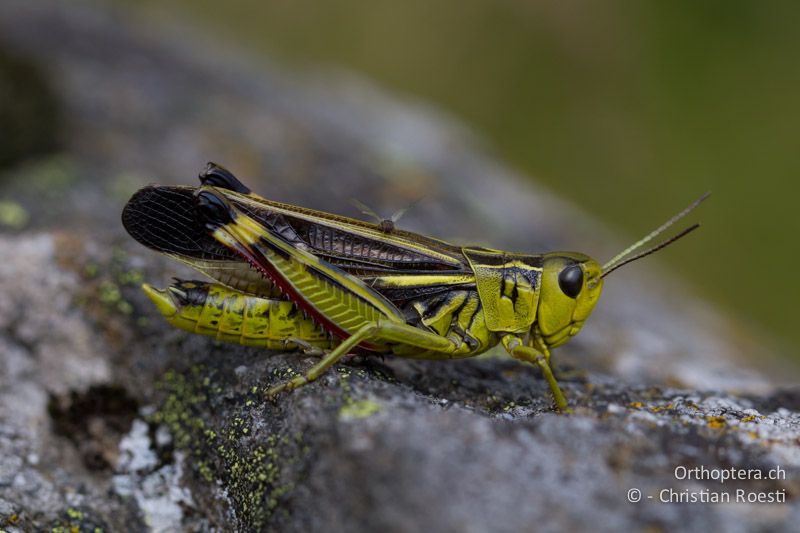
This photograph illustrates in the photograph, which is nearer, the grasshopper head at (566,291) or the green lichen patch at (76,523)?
the green lichen patch at (76,523)

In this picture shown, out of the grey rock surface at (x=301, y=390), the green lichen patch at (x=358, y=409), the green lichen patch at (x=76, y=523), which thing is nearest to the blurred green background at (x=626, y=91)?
the grey rock surface at (x=301, y=390)

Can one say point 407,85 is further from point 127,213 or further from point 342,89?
point 127,213

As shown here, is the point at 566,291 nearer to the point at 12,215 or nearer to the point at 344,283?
the point at 344,283

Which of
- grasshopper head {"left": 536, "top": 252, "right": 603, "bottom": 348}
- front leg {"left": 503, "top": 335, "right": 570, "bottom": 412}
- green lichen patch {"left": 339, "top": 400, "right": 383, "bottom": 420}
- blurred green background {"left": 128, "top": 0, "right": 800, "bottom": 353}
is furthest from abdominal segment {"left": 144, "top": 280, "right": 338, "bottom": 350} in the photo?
blurred green background {"left": 128, "top": 0, "right": 800, "bottom": 353}

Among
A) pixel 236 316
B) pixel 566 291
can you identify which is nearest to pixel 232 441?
pixel 236 316

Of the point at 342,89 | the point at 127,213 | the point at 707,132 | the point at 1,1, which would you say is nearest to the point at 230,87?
the point at 342,89

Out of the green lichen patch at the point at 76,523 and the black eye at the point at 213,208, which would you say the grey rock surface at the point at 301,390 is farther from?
the black eye at the point at 213,208
